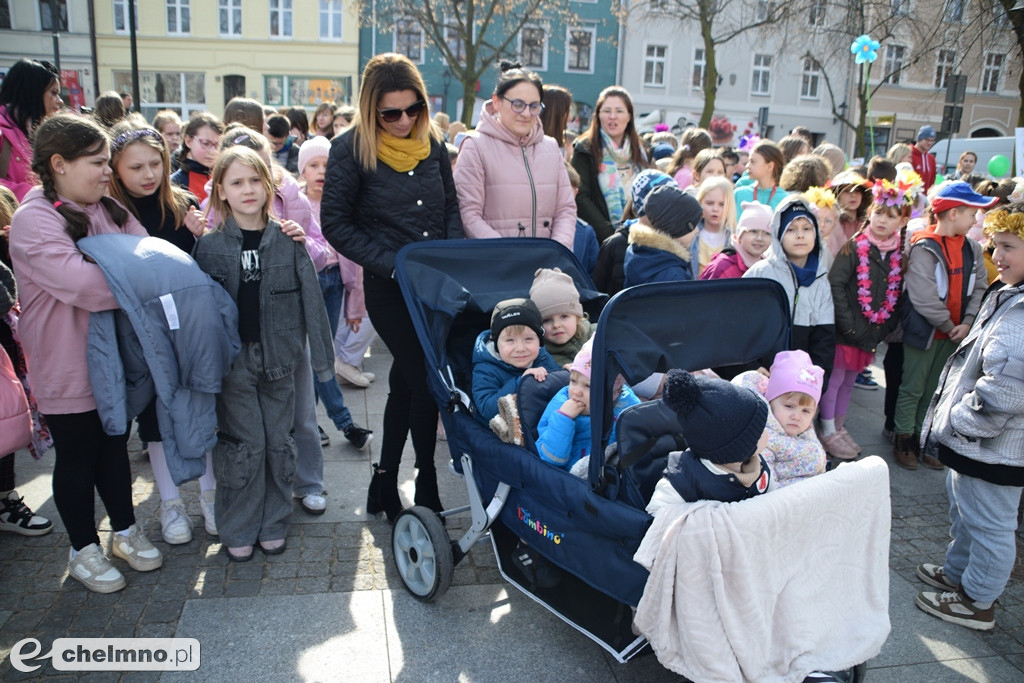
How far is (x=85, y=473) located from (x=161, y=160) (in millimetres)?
1490

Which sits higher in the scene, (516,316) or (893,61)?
(893,61)

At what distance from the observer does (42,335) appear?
310 cm

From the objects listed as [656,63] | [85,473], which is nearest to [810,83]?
[656,63]

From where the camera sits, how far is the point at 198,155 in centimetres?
497

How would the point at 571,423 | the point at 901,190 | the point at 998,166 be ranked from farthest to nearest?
the point at 998,166 < the point at 901,190 < the point at 571,423

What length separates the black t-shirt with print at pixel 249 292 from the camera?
3.47 meters

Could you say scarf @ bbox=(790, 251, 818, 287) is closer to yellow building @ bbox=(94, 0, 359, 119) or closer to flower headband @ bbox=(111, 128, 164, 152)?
flower headband @ bbox=(111, 128, 164, 152)

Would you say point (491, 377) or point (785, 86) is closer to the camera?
point (491, 377)

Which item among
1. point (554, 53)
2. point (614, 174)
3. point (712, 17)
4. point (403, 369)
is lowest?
point (403, 369)

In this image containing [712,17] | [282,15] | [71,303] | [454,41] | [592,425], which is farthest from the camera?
[454,41]

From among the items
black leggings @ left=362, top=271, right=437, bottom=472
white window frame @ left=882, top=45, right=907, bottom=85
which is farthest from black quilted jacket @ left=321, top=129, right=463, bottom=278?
white window frame @ left=882, top=45, right=907, bottom=85

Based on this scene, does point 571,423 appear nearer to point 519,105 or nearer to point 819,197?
point 519,105

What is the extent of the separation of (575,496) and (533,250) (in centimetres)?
154

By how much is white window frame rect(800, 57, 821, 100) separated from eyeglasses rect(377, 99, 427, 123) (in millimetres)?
34865
